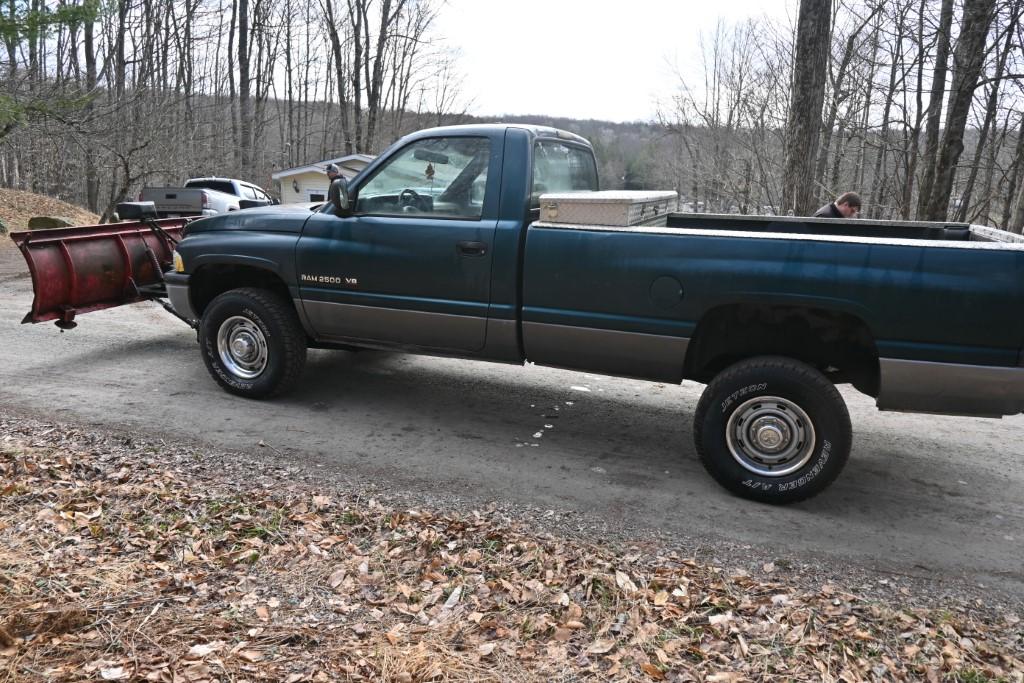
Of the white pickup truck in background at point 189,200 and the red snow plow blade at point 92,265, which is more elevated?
the white pickup truck in background at point 189,200

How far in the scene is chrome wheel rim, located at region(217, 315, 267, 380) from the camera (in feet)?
18.5

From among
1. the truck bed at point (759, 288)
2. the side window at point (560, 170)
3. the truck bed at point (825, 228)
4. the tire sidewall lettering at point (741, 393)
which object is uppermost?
the side window at point (560, 170)

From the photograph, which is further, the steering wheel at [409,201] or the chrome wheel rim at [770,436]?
the steering wheel at [409,201]

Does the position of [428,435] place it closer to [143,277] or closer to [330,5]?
[143,277]

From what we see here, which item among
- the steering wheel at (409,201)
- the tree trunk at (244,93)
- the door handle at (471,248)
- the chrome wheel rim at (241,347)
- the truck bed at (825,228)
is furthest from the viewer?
the tree trunk at (244,93)

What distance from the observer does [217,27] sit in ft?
116

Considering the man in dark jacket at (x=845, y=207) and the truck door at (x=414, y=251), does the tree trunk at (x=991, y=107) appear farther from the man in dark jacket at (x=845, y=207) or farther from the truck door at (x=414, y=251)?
the truck door at (x=414, y=251)

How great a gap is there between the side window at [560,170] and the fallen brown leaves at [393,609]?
7.96 feet

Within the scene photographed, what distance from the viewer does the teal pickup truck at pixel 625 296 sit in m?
3.75

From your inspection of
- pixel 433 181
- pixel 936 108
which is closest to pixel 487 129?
pixel 433 181

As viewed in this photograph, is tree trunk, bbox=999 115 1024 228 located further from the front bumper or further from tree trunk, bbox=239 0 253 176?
tree trunk, bbox=239 0 253 176

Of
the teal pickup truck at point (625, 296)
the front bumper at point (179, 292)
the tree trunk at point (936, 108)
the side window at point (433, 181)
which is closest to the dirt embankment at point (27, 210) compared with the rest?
the front bumper at point (179, 292)

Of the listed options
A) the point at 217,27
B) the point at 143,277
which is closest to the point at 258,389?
the point at 143,277

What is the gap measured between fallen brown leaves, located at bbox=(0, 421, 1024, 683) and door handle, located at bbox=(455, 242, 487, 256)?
5.76 ft
